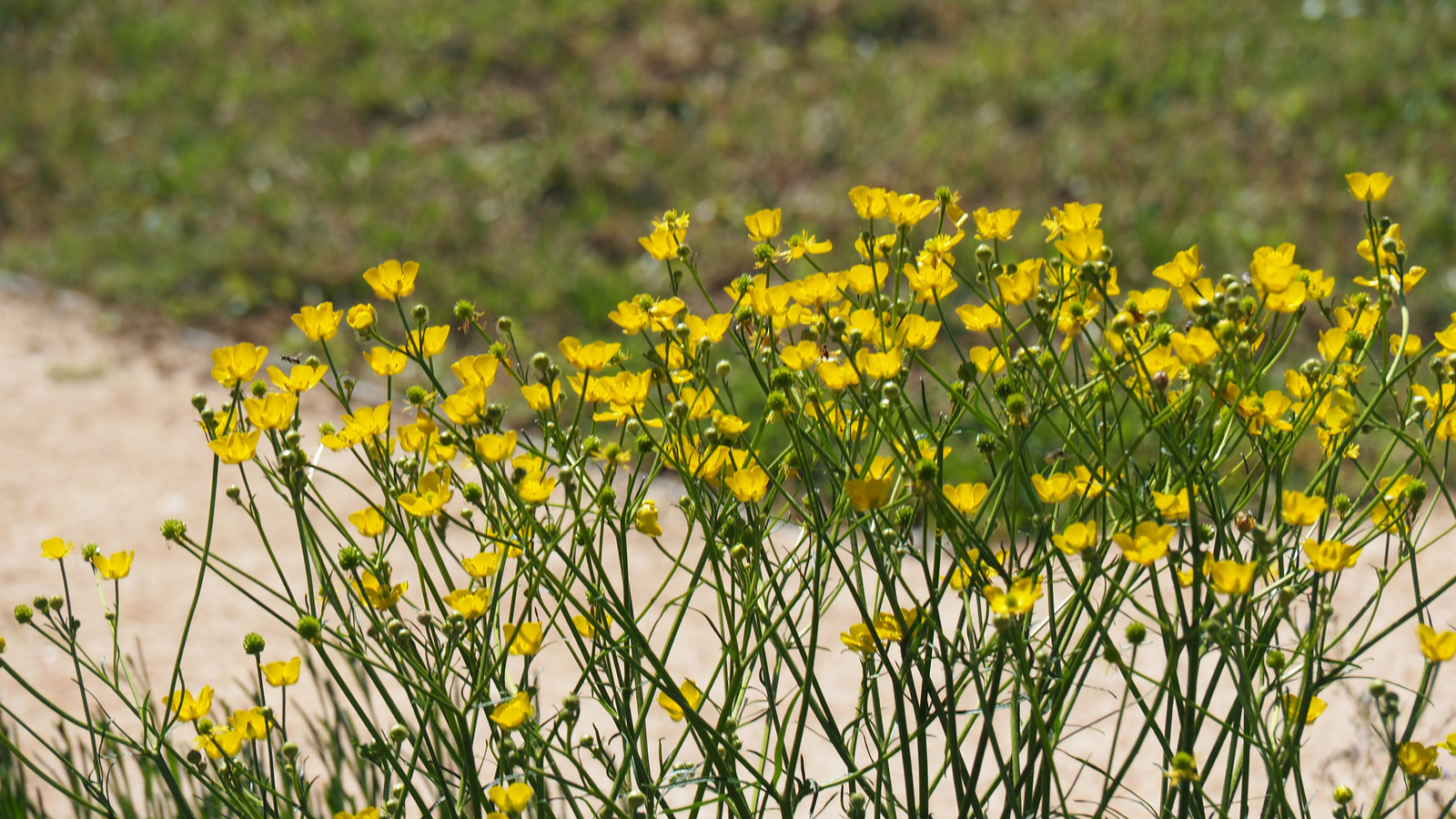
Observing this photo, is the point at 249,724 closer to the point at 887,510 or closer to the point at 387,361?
the point at 387,361

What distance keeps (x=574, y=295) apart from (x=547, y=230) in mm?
576

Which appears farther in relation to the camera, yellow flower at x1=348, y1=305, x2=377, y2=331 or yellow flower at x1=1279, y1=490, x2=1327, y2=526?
yellow flower at x1=348, y1=305, x2=377, y2=331

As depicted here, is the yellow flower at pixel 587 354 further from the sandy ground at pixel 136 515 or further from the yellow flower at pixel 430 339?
the sandy ground at pixel 136 515

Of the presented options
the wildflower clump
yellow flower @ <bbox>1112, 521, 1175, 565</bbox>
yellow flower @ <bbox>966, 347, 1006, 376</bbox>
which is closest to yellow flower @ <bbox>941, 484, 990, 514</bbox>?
the wildflower clump

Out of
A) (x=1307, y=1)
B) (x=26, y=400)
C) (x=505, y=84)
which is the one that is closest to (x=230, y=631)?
(x=26, y=400)

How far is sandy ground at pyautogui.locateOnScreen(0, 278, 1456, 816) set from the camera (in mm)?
2455

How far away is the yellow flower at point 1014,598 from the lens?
1011 mm

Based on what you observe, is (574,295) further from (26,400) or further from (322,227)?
(26,400)

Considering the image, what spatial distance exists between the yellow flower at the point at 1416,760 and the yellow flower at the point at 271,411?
104 centimetres

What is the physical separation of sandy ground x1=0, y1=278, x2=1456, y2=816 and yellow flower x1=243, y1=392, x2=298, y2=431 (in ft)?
4.51

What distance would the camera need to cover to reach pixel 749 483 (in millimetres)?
1163

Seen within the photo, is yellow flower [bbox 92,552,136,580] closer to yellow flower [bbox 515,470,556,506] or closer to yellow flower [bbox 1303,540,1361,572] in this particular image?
yellow flower [bbox 515,470,556,506]

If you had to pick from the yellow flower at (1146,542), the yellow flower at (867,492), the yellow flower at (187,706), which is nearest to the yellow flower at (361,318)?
the yellow flower at (187,706)

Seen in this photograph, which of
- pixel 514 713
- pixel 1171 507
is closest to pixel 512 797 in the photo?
pixel 514 713
